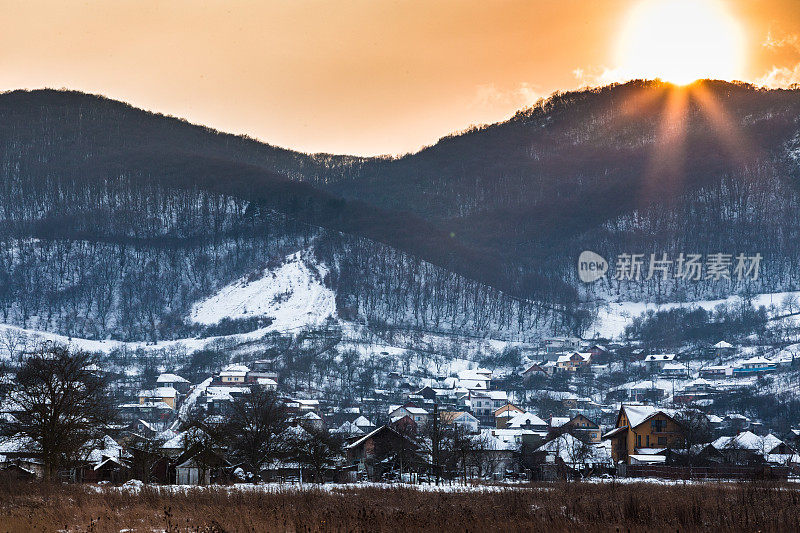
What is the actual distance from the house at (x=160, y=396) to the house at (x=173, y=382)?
16.8 ft

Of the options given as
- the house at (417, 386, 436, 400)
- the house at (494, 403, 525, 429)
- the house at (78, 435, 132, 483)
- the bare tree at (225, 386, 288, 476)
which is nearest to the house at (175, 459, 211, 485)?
the bare tree at (225, 386, 288, 476)

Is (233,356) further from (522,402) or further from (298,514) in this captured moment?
(298,514)

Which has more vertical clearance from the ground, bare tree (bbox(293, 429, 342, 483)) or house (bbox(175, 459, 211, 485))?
bare tree (bbox(293, 429, 342, 483))

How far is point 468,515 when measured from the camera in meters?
24.4

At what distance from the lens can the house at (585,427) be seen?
11759 cm

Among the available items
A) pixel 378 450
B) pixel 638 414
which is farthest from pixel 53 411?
pixel 638 414

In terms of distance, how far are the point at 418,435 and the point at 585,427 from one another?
43.4 m

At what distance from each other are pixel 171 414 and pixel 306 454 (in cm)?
9184

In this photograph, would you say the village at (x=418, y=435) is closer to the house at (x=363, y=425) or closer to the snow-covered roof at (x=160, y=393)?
the snow-covered roof at (x=160, y=393)

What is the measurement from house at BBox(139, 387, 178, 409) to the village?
32 cm

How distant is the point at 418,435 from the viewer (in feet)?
308

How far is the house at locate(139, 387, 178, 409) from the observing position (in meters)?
161

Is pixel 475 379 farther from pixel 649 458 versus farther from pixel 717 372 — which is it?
pixel 649 458

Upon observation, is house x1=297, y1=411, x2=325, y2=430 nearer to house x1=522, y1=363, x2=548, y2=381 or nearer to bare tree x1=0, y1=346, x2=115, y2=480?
bare tree x1=0, y1=346, x2=115, y2=480
